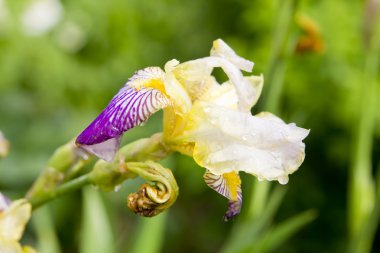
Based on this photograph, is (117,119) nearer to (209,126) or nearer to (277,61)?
(209,126)

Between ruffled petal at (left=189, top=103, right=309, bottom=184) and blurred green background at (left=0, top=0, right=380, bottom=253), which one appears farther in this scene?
blurred green background at (left=0, top=0, right=380, bottom=253)

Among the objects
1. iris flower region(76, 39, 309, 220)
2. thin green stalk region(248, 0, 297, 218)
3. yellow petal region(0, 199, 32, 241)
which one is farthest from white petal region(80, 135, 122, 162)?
thin green stalk region(248, 0, 297, 218)

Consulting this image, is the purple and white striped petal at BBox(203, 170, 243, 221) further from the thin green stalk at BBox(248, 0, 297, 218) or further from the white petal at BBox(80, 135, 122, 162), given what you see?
the thin green stalk at BBox(248, 0, 297, 218)

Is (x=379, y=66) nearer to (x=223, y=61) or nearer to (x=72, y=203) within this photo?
(x=72, y=203)

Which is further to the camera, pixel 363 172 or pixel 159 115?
pixel 159 115

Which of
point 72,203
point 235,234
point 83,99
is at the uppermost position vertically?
point 83,99

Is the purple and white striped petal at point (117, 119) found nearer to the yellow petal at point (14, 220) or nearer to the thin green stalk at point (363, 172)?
the yellow petal at point (14, 220)

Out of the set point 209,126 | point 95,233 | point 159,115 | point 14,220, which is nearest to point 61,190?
point 14,220

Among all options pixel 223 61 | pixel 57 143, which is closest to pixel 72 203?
pixel 57 143
